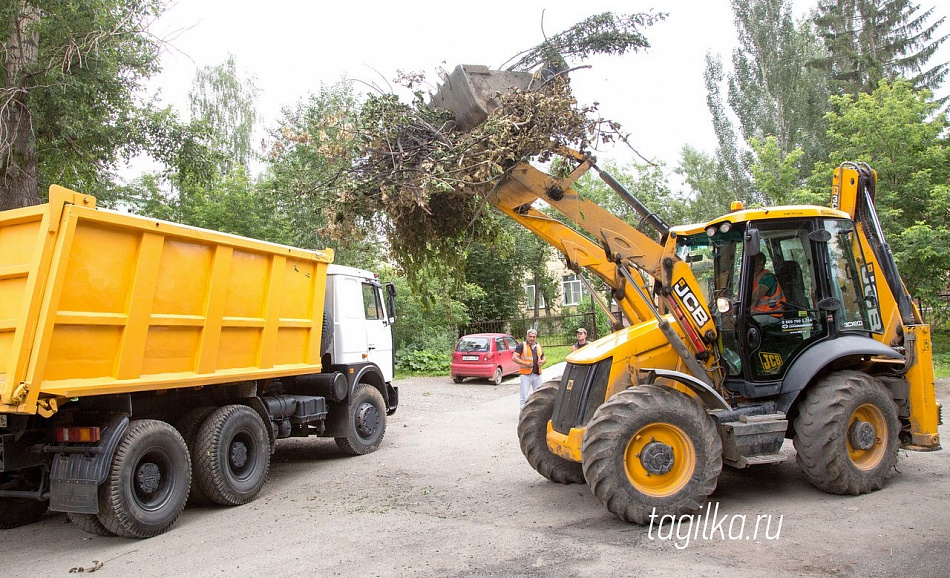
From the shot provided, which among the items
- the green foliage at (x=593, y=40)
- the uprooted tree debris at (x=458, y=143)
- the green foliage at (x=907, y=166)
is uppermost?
the green foliage at (x=907, y=166)

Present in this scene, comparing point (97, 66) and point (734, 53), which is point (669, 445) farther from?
point (734, 53)

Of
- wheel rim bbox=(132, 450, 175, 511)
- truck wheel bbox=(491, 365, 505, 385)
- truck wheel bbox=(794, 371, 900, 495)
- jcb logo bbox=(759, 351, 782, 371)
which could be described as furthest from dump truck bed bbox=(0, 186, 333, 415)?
truck wheel bbox=(491, 365, 505, 385)

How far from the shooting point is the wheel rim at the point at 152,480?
5855mm

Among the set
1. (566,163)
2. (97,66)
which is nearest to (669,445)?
(566,163)

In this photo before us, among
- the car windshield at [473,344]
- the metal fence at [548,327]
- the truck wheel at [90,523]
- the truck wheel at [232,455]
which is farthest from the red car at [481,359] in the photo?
the truck wheel at [90,523]

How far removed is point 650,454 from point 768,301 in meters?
2.11

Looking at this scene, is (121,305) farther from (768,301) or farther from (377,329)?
(768,301)

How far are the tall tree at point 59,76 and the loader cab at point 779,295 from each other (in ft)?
28.3

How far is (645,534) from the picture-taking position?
5.20m

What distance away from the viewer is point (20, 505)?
21.2ft

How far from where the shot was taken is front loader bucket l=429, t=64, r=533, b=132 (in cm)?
621

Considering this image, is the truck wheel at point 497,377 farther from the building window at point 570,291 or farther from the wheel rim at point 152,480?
the building window at point 570,291

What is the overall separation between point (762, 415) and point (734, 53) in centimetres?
3062

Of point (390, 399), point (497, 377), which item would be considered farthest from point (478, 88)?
point (497, 377)
